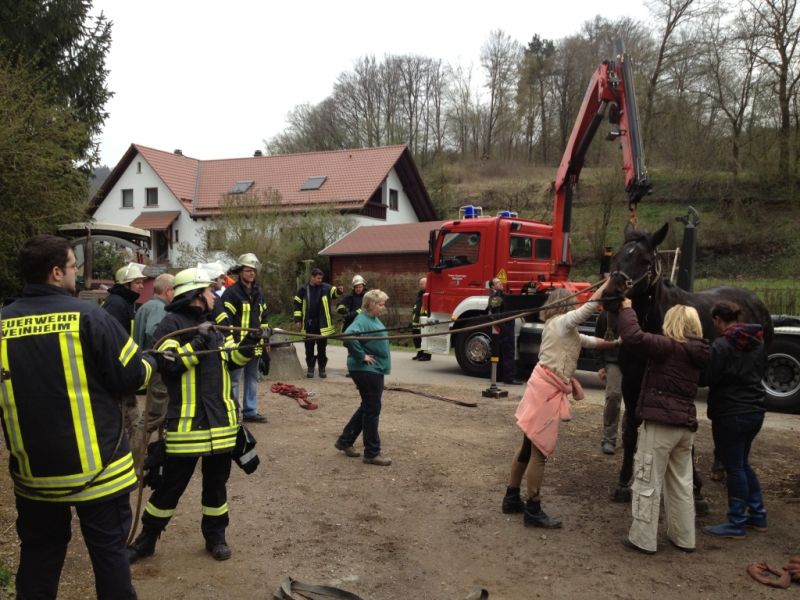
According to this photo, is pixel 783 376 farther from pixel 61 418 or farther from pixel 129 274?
pixel 61 418

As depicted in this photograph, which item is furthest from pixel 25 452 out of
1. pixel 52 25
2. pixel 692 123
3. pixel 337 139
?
pixel 337 139

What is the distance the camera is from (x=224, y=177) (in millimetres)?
35219

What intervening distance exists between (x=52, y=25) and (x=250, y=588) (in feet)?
50.3

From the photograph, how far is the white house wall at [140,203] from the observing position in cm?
3403

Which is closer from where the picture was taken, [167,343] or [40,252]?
[40,252]

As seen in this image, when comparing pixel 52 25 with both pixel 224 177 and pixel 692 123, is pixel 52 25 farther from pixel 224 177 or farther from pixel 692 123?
pixel 692 123

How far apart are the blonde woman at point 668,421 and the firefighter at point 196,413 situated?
8.50ft

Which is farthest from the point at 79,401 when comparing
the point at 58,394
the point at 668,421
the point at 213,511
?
the point at 668,421

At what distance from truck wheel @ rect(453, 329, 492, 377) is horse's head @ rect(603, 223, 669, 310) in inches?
259

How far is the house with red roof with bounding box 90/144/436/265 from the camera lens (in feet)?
104

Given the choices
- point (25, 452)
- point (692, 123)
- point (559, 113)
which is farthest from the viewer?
point (559, 113)

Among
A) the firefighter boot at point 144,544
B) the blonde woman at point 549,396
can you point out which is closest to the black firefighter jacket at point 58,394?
the firefighter boot at point 144,544

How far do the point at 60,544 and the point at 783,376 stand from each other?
9.39m

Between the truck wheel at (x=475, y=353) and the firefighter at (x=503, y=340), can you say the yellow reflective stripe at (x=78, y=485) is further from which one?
the truck wheel at (x=475, y=353)
